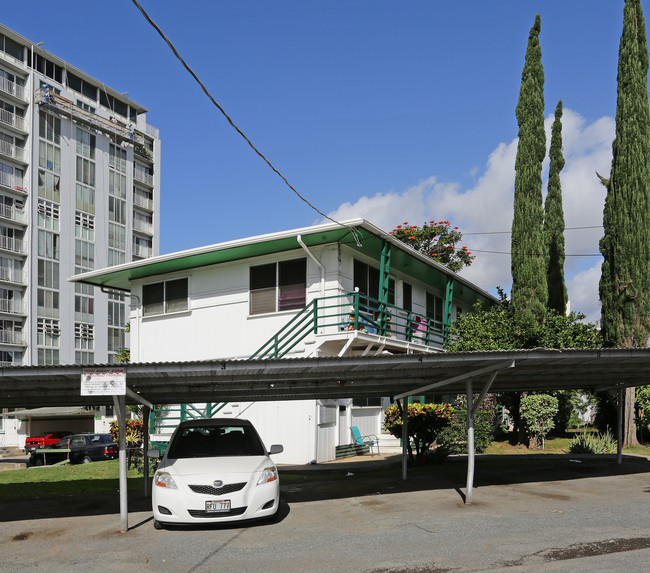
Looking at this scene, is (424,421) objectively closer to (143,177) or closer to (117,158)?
(117,158)

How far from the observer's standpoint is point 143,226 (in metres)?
68.4

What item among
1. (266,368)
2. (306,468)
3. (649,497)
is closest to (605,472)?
(649,497)

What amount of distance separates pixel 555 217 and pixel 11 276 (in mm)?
43054

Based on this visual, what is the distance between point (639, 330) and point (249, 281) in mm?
12688

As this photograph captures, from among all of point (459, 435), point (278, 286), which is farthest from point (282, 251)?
point (459, 435)

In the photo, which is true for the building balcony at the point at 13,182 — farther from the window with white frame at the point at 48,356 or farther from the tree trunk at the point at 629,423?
the tree trunk at the point at 629,423

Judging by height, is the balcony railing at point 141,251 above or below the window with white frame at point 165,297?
above

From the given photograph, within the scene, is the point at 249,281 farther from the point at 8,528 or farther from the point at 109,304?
the point at 109,304

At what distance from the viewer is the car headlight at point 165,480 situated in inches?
348

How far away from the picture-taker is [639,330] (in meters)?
20.6

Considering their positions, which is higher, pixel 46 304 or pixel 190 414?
pixel 46 304

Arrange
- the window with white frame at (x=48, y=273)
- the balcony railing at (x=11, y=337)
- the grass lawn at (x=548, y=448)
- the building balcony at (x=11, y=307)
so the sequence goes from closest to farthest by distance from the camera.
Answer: the grass lawn at (x=548, y=448), the balcony railing at (x=11, y=337), the building balcony at (x=11, y=307), the window with white frame at (x=48, y=273)

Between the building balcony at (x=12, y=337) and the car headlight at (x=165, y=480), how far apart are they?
4806 centimetres

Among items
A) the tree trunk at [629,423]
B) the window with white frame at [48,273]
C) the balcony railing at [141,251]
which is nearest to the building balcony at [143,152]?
the balcony railing at [141,251]
